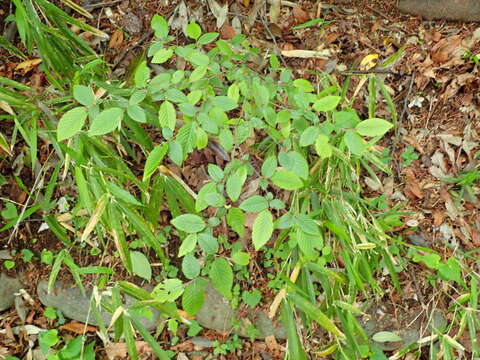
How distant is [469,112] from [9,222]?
1.94 metres

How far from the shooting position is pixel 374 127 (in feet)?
3.10

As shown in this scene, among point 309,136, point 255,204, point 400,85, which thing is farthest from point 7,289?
point 400,85

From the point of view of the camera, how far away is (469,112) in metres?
1.78

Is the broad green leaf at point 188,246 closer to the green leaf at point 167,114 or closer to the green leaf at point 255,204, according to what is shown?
the green leaf at point 255,204

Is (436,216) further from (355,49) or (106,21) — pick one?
(106,21)

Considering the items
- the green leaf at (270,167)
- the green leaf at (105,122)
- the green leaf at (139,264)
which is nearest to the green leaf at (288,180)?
the green leaf at (270,167)

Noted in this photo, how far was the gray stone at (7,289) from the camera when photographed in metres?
1.74

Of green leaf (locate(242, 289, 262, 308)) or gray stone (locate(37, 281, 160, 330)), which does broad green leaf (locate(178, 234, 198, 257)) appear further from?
gray stone (locate(37, 281, 160, 330))

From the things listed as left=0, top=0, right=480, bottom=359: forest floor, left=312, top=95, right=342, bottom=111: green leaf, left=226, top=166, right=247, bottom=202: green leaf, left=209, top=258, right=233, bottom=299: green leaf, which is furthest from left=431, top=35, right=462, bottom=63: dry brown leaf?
left=209, top=258, right=233, bottom=299: green leaf

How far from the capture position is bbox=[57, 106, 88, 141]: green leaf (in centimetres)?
91

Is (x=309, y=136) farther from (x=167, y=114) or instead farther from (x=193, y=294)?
(x=193, y=294)

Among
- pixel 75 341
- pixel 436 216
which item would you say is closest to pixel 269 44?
pixel 436 216

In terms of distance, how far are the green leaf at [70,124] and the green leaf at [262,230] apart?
0.44 meters

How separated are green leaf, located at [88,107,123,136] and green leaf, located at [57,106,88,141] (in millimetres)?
34
